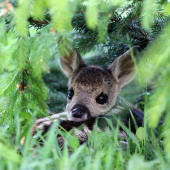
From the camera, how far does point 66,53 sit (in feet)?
7.27

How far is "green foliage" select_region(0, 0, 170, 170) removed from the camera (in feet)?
6.07

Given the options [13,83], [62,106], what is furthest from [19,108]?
[62,106]

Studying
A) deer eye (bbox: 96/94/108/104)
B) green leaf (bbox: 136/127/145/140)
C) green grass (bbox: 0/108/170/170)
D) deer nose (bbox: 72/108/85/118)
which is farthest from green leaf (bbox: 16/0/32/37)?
deer eye (bbox: 96/94/108/104)

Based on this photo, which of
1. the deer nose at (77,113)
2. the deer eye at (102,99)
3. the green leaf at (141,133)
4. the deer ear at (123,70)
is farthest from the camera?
the deer ear at (123,70)

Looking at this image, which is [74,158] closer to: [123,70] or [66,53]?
[66,53]

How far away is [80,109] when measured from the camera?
3.65 meters

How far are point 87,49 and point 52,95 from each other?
5.07ft

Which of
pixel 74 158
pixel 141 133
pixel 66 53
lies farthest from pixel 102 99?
pixel 74 158

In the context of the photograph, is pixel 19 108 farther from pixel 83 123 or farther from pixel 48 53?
pixel 48 53

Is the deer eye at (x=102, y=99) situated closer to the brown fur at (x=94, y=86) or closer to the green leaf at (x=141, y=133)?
the brown fur at (x=94, y=86)

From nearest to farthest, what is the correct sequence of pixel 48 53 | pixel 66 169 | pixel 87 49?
pixel 66 169 → pixel 48 53 → pixel 87 49

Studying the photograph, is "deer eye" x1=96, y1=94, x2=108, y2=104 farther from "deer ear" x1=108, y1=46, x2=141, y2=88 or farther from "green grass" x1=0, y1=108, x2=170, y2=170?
"green grass" x1=0, y1=108, x2=170, y2=170

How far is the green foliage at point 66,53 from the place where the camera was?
6.07 feet

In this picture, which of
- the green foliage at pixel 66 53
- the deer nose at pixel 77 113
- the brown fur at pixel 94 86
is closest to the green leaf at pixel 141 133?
the green foliage at pixel 66 53
